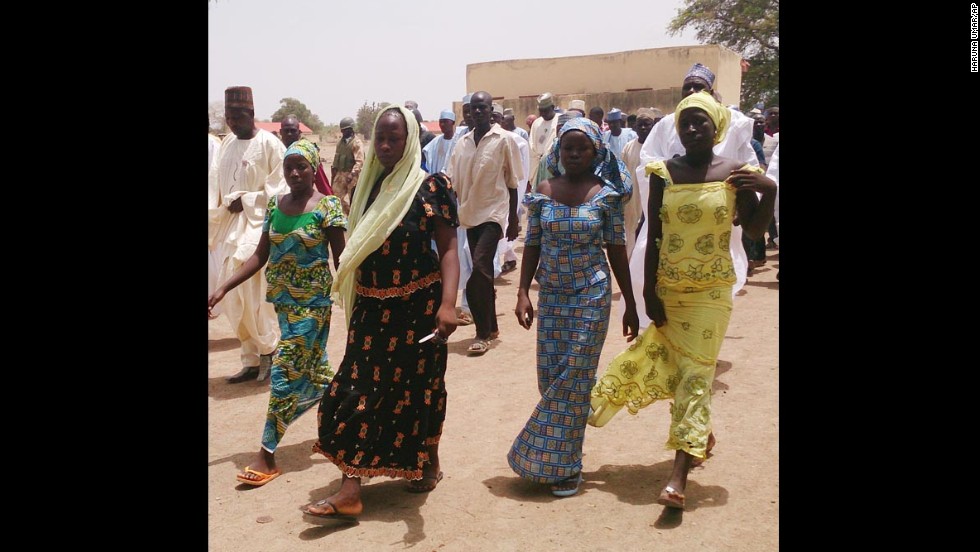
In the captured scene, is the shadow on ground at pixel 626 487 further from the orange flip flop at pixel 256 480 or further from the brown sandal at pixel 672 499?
the orange flip flop at pixel 256 480

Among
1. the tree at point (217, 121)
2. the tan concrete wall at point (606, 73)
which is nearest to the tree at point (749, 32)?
the tan concrete wall at point (606, 73)

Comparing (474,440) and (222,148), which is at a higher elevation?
(222,148)

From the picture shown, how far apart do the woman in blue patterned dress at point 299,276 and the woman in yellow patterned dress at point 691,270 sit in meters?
1.67

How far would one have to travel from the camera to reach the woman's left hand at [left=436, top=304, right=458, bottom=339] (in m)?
4.20

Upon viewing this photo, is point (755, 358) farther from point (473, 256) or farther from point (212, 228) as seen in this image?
point (212, 228)

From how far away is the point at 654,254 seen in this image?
15.1 feet

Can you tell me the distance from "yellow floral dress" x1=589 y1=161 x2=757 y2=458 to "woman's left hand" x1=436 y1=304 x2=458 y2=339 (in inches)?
36.8

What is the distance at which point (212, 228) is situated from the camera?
24.9ft

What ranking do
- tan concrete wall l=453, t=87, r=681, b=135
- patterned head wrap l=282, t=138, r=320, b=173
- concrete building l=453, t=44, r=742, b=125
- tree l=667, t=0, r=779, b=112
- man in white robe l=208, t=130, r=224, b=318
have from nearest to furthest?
patterned head wrap l=282, t=138, r=320, b=173
man in white robe l=208, t=130, r=224, b=318
tan concrete wall l=453, t=87, r=681, b=135
concrete building l=453, t=44, r=742, b=125
tree l=667, t=0, r=779, b=112

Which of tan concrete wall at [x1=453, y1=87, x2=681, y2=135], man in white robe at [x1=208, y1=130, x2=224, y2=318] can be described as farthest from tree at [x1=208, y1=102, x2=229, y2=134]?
man in white robe at [x1=208, y1=130, x2=224, y2=318]

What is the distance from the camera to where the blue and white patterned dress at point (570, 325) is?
14.9 ft

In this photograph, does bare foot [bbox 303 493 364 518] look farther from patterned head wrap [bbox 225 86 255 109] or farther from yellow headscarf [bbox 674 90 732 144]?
patterned head wrap [bbox 225 86 255 109]
